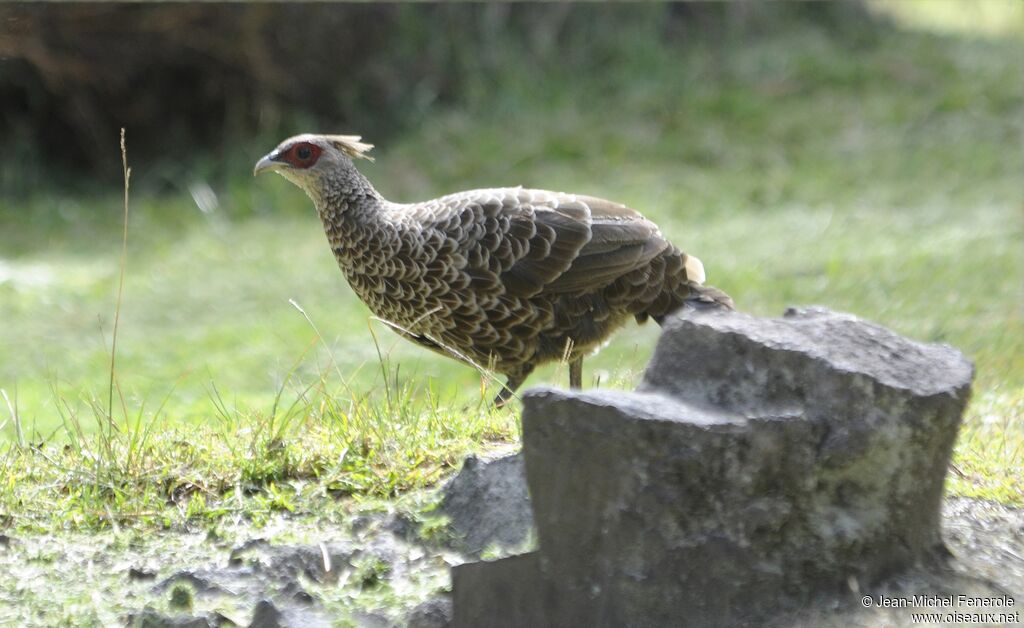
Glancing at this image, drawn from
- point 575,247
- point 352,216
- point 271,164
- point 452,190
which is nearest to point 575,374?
point 575,247

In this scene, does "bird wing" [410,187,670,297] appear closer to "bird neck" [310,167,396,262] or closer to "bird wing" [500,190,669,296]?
"bird wing" [500,190,669,296]

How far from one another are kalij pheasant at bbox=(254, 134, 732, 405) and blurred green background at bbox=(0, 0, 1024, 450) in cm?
193

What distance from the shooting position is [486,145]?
9367mm

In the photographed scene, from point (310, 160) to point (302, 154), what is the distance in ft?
0.12

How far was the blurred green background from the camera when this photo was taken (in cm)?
720

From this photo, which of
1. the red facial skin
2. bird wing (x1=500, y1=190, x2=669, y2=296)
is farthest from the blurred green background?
bird wing (x1=500, y1=190, x2=669, y2=296)

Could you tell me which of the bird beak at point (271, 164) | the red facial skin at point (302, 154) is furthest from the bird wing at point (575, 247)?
the bird beak at point (271, 164)

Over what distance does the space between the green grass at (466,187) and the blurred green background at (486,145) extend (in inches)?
1.1

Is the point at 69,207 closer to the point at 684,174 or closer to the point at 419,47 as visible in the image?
the point at 419,47

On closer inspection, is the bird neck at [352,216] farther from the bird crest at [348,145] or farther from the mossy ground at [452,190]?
the mossy ground at [452,190]

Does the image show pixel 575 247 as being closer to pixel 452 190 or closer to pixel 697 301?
pixel 697 301

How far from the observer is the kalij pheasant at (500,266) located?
Answer: 445 cm

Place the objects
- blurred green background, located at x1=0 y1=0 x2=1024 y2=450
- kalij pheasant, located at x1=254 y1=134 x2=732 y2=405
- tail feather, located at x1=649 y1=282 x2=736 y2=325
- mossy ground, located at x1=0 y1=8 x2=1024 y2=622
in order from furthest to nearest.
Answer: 1. blurred green background, located at x1=0 y1=0 x2=1024 y2=450
2. tail feather, located at x1=649 y1=282 x2=736 y2=325
3. kalij pheasant, located at x1=254 y1=134 x2=732 y2=405
4. mossy ground, located at x1=0 y1=8 x2=1024 y2=622

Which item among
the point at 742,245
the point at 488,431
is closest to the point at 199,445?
the point at 488,431
